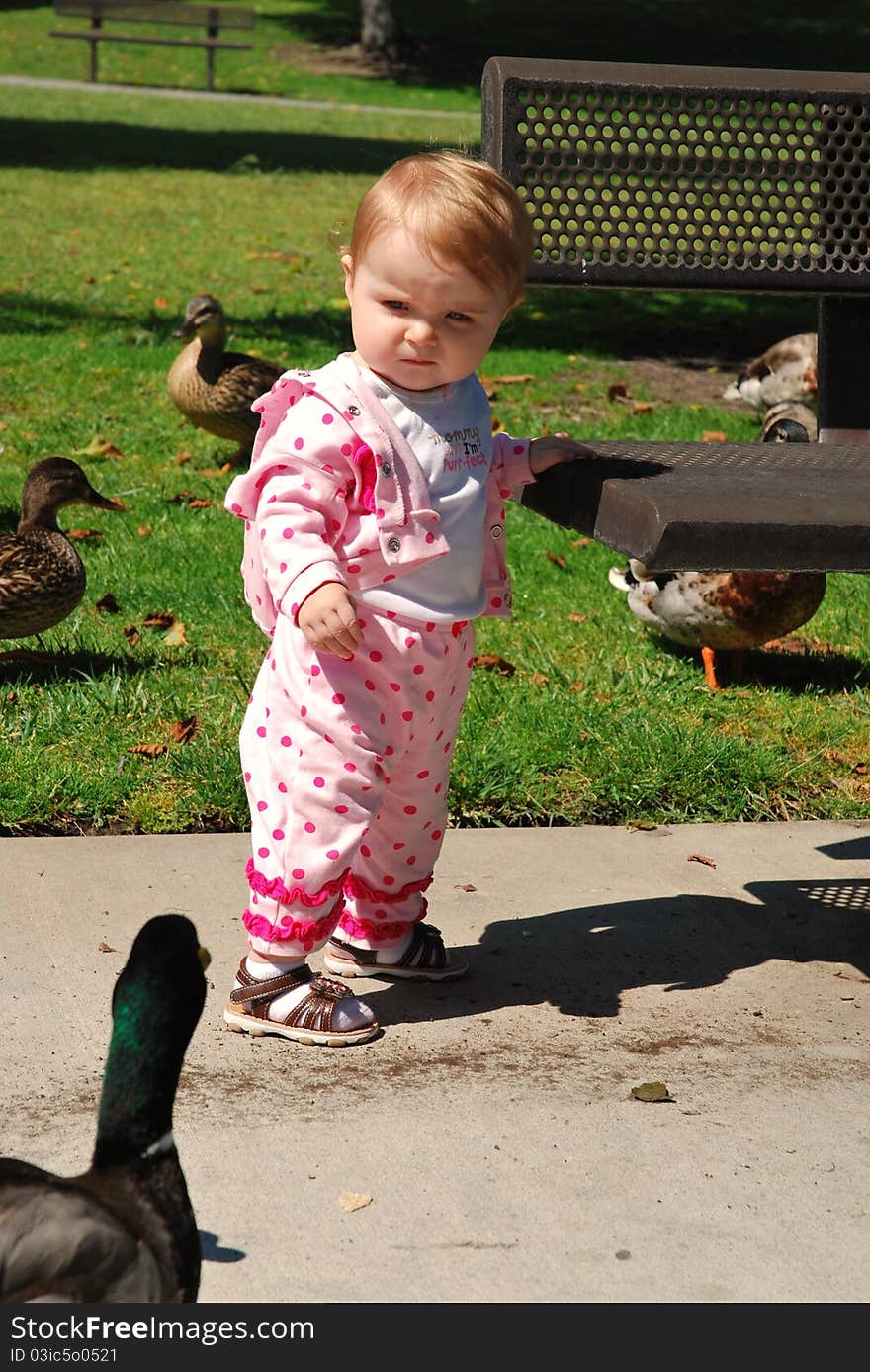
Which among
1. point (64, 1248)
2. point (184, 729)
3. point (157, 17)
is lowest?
point (157, 17)

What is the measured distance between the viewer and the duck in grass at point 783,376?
8.71 meters

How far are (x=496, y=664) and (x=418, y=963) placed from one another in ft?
6.58

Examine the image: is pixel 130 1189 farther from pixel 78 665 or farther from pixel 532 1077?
pixel 78 665

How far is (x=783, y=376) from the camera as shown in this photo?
8.82m

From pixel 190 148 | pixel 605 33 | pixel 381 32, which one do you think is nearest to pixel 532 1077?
pixel 190 148

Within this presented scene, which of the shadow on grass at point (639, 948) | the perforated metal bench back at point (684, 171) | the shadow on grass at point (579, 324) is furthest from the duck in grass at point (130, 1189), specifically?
the shadow on grass at point (579, 324)

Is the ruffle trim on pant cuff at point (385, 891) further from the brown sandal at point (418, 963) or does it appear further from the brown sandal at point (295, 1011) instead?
the brown sandal at point (295, 1011)

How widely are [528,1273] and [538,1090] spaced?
0.59 meters

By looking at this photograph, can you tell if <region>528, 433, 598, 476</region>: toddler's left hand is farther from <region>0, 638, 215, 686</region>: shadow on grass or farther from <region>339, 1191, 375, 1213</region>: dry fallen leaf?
<region>0, 638, 215, 686</region>: shadow on grass

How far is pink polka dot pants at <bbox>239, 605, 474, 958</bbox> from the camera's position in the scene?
10.2 ft

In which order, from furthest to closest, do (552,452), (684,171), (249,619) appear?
(249,619)
(684,171)
(552,452)

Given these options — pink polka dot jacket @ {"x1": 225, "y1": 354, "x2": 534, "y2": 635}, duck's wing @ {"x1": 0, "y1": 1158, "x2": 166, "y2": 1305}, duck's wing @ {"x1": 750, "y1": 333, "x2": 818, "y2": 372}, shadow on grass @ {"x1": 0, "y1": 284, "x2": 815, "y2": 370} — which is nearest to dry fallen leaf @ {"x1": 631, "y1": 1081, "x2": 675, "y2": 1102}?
pink polka dot jacket @ {"x1": 225, "y1": 354, "x2": 534, "y2": 635}

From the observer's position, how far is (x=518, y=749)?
14.7ft
